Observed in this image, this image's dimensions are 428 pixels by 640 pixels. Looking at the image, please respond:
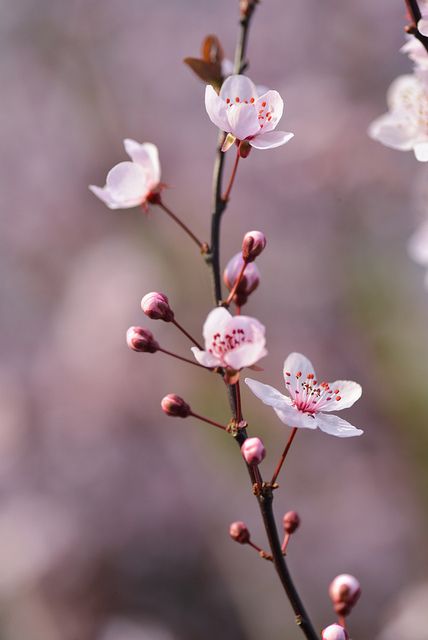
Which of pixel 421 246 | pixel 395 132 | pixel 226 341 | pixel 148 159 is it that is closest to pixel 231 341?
pixel 226 341

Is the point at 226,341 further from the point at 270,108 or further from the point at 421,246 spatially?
the point at 421,246

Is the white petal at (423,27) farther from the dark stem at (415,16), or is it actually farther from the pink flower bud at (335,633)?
the pink flower bud at (335,633)

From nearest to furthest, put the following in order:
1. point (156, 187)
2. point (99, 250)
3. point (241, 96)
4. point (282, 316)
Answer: point (241, 96) < point (156, 187) < point (282, 316) < point (99, 250)

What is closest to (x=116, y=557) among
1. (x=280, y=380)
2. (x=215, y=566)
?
(x=215, y=566)

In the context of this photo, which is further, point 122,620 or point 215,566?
point 215,566

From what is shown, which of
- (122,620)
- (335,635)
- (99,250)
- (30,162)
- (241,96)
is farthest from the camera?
(30,162)

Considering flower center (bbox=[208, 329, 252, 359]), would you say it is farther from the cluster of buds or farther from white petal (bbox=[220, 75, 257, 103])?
white petal (bbox=[220, 75, 257, 103])

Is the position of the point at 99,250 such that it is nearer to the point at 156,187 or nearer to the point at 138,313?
the point at 138,313
